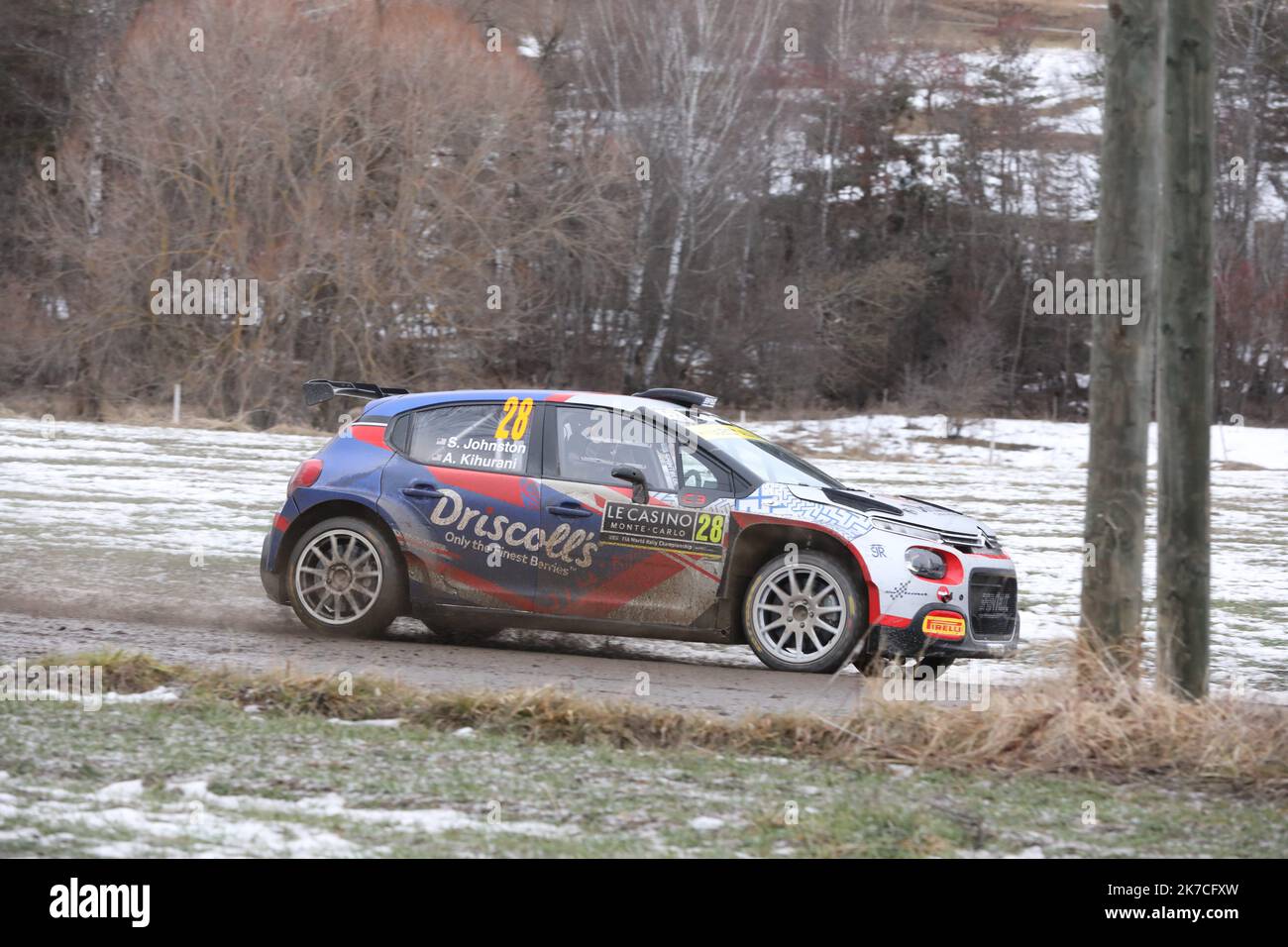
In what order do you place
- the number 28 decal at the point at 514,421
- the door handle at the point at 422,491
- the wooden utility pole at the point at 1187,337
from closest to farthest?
the wooden utility pole at the point at 1187,337 → the door handle at the point at 422,491 → the number 28 decal at the point at 514,421

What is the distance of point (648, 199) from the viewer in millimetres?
45625

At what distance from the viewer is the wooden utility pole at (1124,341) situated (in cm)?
734

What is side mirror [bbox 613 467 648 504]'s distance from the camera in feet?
29.8

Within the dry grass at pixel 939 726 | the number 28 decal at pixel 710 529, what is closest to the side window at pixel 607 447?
the number 28 decal at pixel 710 529

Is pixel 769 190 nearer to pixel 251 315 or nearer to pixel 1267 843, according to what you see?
pixel 251 315

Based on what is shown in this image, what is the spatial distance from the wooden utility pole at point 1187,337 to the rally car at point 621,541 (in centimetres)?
178

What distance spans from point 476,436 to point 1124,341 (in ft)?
13.8

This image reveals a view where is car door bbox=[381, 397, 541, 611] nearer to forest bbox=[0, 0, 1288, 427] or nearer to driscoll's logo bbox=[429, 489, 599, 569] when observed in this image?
driscoll's logo bbox=[429, 489, 599, 569]

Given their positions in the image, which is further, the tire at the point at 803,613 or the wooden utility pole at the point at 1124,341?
the tire at the point at 803,613

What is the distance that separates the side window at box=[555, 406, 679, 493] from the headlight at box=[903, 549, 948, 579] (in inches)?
59.8

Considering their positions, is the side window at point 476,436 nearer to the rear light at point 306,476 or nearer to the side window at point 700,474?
the rear light at point 306,476

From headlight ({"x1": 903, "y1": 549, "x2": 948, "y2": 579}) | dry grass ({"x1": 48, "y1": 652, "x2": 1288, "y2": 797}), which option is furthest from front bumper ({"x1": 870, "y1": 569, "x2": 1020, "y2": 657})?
dry grass ({"x1": 48, "y1": 652, "x2": 1288, "y2": 797})

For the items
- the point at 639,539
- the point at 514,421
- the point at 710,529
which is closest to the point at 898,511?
the point at 710,529
